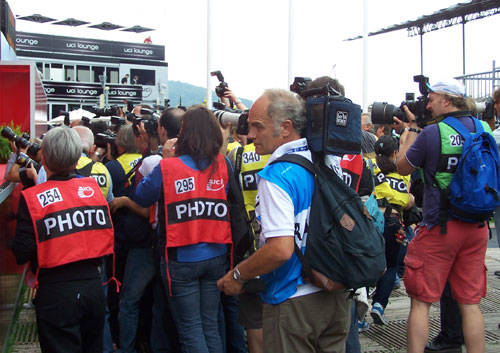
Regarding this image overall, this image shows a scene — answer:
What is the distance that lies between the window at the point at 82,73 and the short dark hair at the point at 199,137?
6501cm

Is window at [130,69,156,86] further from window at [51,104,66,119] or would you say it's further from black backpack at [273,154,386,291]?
black backpack at [273,154,386,291]

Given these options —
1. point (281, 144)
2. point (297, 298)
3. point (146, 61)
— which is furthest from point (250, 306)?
point (146, 61)

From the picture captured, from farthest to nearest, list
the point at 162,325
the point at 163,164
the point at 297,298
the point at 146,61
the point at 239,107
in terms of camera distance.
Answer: the point at 146,61, the point at 239,107, the point at 162,325, the point at 163,164, the point at 297,298

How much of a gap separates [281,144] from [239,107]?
2453mm

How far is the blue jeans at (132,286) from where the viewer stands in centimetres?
425

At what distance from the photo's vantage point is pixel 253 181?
164 inches

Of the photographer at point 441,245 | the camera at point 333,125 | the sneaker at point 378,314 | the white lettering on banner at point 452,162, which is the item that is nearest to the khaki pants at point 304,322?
the camera at point 333,125

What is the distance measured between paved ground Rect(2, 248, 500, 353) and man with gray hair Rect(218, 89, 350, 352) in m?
2.44

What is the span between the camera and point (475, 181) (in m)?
3.73

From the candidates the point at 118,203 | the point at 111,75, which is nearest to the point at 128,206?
the point at 118,203

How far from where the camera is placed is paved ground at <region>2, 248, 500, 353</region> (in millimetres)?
4809

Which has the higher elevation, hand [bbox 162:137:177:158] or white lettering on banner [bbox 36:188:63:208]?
hand [bbox 162:137:177:158]

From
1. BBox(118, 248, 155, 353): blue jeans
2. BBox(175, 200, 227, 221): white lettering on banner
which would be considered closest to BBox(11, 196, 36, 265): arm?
BBox(175, 200, 227, 221): white lettering on banner

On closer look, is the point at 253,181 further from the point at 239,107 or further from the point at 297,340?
the point at 297,340
